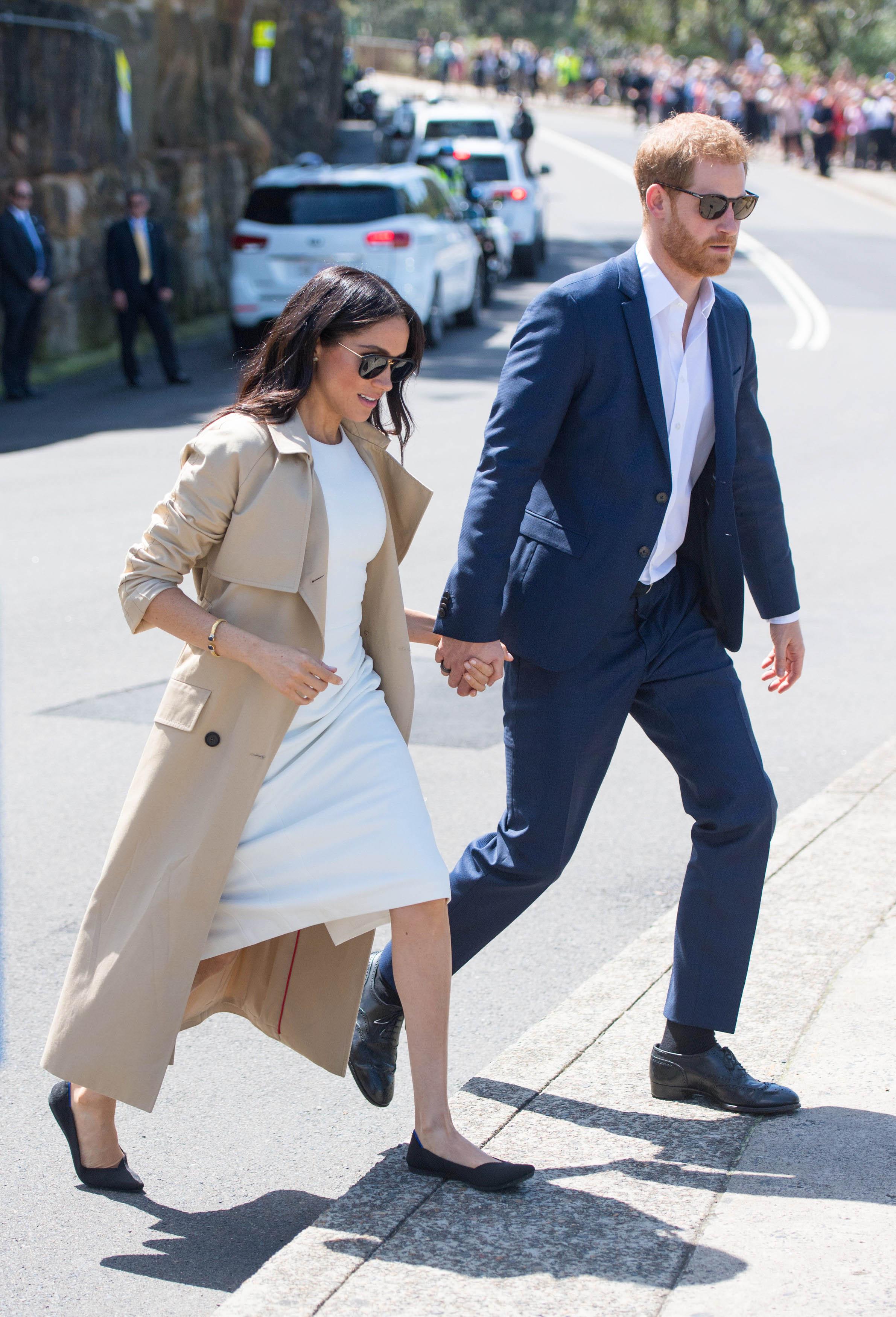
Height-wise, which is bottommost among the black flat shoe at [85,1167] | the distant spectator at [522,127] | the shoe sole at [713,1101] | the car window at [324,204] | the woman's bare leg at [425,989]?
the black flat shoe at [85,1167]

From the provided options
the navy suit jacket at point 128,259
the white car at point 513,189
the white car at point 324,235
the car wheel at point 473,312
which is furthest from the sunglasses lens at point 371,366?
the white car at point 513,189

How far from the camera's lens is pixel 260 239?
17.4 meters

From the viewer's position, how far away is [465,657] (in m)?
3.47

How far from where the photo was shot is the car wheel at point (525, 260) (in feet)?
82.9

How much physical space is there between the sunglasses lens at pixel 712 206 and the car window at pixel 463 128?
92.8ft

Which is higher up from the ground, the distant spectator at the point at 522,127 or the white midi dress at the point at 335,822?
the distant spectator at the point at 522,127

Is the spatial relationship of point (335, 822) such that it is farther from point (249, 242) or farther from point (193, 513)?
point (249, 242)

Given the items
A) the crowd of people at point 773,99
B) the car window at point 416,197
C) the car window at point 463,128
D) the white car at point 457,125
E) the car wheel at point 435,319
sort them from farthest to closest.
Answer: the crowd of people at point 773,99 → the car window at point 463,128 → the white car at point 457,125 → the car wheel at point 435,319 → the car window at point 416,197

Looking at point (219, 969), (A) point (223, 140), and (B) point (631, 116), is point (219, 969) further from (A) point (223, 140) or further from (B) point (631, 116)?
(B) point (631, 116)

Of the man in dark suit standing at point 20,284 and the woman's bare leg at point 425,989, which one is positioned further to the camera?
the man in dark suit standing at point 20,284

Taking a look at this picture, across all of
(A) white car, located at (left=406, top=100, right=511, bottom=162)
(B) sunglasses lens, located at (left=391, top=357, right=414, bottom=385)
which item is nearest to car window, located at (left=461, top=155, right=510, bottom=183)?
(A) white car, located at (left=406, top=100, right=511, bottom=162)

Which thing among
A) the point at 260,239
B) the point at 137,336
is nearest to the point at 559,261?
the point at 137,336

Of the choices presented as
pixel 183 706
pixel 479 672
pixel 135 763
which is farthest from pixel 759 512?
pixel 135 763

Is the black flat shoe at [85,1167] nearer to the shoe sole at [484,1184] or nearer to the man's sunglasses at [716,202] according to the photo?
the shoe sole at [484,1184]
